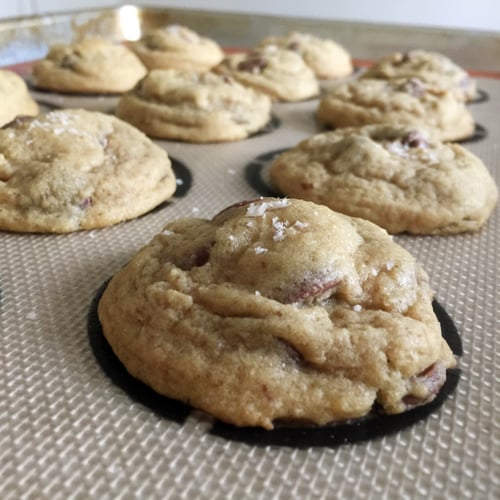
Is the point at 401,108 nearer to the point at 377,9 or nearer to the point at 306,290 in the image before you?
the point at 306,290

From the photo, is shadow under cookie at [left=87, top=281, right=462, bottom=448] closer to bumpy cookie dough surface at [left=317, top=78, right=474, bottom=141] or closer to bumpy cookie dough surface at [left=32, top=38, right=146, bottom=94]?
bumpy cookie dough surface at [left=317, top=78, right=474, bottom=141]

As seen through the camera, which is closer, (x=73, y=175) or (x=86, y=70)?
(x=73, y=175)

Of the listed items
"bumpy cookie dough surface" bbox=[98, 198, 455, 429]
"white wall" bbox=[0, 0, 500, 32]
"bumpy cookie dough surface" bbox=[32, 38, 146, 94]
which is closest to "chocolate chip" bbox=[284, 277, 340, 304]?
"bumpy cookie dough surface" bbox=[98, 198, 455, 429]

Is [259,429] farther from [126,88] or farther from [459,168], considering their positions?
[126,88]

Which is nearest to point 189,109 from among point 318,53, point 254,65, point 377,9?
point 254,65

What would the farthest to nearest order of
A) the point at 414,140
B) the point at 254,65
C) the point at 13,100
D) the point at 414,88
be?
the point at 254,65, the point at 414,88, the point at 13,100, the point at 414,140

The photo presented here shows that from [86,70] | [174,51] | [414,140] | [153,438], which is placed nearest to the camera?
[153,438]
